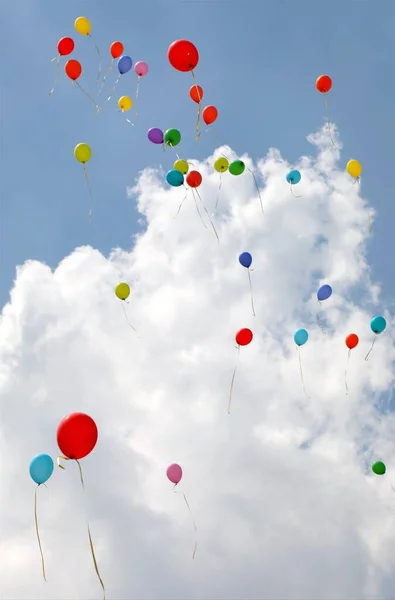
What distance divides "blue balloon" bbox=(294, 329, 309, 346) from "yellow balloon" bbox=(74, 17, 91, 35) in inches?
306

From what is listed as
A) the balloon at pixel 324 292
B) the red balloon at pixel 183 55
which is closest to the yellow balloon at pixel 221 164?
the red balloon at pixel 183 55

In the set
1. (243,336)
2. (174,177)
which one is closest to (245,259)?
(243,336)

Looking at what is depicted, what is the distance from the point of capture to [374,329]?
1323cm

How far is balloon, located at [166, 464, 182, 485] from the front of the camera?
1177 centimetres

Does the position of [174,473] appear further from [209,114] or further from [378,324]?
[209,114]

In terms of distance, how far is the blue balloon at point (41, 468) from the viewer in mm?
9047

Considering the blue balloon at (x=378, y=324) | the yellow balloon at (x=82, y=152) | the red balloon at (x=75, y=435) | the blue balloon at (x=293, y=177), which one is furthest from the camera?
the blue balloon at (x=378, y=324)

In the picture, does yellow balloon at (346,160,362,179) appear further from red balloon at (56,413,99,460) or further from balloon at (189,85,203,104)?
red balloon at (56,413,99,460)

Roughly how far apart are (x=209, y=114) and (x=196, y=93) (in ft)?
1.85

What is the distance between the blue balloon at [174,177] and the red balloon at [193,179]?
10.5 inches

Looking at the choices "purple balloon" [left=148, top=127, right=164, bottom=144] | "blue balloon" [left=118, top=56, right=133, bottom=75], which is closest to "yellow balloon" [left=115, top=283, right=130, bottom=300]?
"purple balloon" [left=148, top=127, right=164, bottom=144]

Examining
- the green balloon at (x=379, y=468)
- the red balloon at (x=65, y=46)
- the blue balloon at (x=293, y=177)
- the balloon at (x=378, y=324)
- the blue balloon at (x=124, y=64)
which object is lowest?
the green balloon at (x=379, y=468)

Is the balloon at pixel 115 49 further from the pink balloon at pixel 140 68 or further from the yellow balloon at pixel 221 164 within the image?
the yellow balloon at pixel 221 164

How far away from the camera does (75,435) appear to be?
855cm
